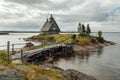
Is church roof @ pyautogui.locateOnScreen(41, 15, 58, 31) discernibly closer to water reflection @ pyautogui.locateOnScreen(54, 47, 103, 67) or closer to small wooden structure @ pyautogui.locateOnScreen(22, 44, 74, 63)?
small wooden structure @ pyautogui.locateOnScreen(22, 44, 74, 63)

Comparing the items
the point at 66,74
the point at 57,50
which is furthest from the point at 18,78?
the point at 57,50

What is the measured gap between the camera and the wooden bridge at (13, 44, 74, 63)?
32.3 m

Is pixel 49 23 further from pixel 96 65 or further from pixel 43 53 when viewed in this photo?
pixel 96 65

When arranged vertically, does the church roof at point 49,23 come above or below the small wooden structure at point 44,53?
above

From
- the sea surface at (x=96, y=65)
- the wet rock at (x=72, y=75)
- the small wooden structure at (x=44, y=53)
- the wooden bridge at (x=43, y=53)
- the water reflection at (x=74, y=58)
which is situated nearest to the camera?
the wet rock at (x=72, y=75)

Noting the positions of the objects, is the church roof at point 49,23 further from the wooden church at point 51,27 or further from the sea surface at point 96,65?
the sea surface at point 96,65

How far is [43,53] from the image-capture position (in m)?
42.1

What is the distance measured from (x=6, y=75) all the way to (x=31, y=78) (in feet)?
6.48

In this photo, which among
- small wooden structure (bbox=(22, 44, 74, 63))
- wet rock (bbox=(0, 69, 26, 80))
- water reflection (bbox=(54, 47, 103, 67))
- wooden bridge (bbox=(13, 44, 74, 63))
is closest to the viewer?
wet rock (bbox=(0, 69, 26, 80))

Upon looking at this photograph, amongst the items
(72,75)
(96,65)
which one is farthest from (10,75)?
(96,65)

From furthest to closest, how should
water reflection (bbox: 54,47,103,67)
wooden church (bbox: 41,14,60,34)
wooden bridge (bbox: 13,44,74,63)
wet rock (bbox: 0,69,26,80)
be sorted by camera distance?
wooden church (bbox: 41,14,60,34) < water reflection (bbox: 54,47,103,67) < wooden bridge (bbox: 13,44,74,63) < wet rock (bbox: 0,69,26,80)

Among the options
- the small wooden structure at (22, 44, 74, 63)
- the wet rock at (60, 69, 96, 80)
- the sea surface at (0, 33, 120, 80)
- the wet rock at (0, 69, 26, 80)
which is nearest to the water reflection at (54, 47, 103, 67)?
the sea surface at (0, 33, 120, 80)

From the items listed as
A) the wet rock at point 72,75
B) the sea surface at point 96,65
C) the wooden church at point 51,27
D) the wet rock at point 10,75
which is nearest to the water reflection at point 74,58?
the sea surface at point 96,65

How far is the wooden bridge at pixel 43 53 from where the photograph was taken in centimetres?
3228
